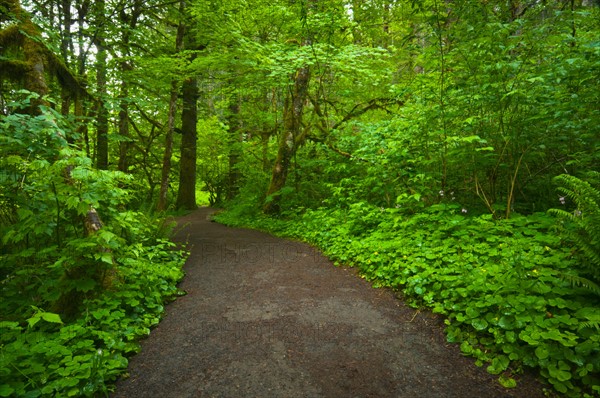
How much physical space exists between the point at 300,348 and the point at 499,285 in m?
2.31

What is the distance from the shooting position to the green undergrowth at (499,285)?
2.46 metres

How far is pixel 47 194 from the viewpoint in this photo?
3.52m

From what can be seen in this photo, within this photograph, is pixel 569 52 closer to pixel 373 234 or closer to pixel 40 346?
pixel 373 234

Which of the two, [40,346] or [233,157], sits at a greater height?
[233,157]

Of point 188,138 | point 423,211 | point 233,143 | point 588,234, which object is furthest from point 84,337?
point 233,143

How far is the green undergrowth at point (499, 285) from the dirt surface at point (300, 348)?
23 centimetres

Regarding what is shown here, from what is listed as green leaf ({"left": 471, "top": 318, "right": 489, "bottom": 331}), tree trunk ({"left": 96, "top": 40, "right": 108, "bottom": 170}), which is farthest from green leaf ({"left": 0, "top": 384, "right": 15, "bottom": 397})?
tree trunk ({"left": 96, "top": 40, "right": 108, "bottom": 170})

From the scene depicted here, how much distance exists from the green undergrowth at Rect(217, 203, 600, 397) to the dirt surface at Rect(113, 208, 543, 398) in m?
0.23

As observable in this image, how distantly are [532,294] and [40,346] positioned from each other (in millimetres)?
4824

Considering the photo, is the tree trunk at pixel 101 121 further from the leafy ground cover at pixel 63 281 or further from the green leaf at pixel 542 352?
the green leaf at pixel 542 352

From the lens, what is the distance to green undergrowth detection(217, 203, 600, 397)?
2.46m

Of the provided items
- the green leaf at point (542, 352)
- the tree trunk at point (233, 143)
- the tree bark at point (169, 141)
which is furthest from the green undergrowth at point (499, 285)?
the tree trunk at point (233, 143)

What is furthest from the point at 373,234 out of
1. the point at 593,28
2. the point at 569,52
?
the point at 593,28

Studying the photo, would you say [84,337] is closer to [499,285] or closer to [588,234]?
[499,285]
